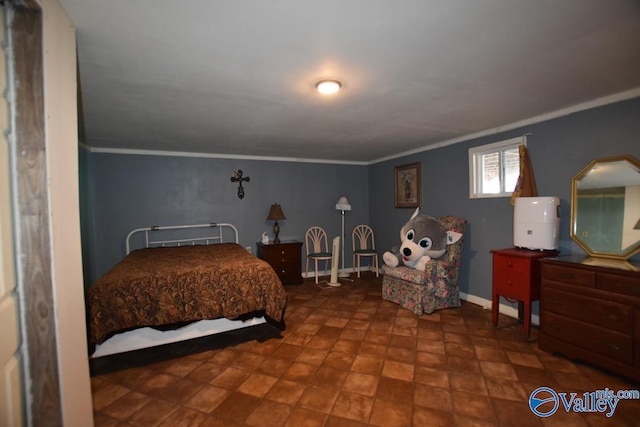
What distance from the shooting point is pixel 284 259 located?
4.76 meters

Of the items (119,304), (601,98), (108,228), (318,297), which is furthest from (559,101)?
(108,228)

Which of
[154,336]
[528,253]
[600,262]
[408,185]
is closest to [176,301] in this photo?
[154,336]

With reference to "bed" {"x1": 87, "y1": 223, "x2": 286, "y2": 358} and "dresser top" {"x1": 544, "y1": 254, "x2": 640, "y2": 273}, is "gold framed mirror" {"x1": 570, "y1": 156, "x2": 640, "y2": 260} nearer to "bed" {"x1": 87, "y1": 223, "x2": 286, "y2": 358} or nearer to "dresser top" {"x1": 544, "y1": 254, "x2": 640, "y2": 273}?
"dresser top" {"x1": 544, "y1": 254, "x2": 640, "y2": 273}

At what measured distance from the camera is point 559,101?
2557mm

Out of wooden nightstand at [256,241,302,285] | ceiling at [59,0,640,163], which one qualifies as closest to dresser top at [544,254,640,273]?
ceiling at [59,0,640,163]

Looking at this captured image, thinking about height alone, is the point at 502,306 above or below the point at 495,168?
below

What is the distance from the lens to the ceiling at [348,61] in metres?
1.33

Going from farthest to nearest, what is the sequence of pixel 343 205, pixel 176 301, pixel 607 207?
pixel 343 205 → pixel 607 207 → pixel 176 301

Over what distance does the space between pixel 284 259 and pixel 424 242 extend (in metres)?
2.26

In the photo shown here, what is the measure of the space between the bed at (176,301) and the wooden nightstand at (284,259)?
1.52 meters

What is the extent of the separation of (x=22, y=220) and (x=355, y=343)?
2544mm

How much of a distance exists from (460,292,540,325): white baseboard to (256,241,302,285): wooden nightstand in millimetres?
2518

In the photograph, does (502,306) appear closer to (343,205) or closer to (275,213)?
(343,205)

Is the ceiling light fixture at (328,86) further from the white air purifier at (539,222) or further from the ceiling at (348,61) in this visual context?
the white air purifier at (539,222)
